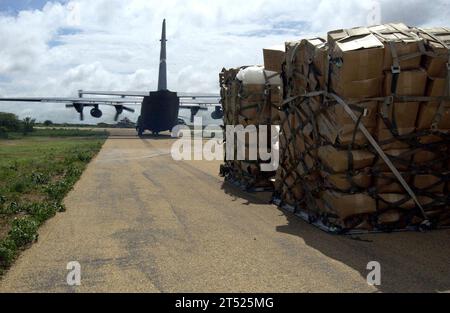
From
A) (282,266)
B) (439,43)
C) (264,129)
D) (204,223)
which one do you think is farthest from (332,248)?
(264,129)

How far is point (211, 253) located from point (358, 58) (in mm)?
3780

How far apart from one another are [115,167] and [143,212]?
9.67 m

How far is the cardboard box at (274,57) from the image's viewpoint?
10.7 meters

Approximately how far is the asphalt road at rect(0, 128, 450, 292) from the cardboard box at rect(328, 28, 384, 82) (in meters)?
2.63

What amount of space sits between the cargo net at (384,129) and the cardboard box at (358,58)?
0.05 ft

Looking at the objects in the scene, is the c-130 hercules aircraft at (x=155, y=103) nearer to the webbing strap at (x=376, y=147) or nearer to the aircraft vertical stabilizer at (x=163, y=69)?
the aircraft vertical stabilizer at (x=163, y=69)

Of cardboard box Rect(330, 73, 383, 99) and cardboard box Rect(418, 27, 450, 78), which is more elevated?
cardboard box Rect(418, 27, 450, 78)

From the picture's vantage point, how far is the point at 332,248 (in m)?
6.86

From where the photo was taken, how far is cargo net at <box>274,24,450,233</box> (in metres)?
7.28

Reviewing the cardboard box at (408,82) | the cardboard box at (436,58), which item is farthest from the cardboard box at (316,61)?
the cardboard box at (436,58)

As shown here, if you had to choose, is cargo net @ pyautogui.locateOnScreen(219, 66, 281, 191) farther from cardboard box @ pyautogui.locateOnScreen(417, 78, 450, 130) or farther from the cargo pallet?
cardboard box @ pyautogui.locateOnScreen(417, 78, 450, 130)

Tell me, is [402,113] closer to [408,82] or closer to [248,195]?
[408,82]

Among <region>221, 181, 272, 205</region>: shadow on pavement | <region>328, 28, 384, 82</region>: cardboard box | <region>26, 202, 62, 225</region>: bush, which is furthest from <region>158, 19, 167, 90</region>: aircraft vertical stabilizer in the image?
<region>328, 28, 384, 82</region>: cardboard box
